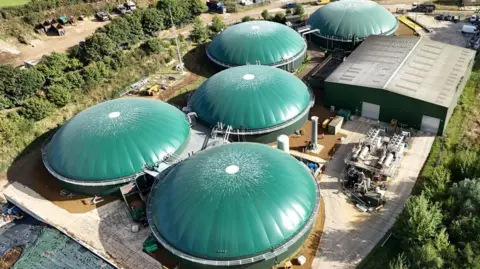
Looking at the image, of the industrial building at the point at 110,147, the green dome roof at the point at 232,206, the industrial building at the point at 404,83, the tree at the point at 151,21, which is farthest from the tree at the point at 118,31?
the green dome roof at the point at 232,206

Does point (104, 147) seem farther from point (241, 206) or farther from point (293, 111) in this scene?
point (293, 111)

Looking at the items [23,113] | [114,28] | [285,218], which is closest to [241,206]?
[285,218]

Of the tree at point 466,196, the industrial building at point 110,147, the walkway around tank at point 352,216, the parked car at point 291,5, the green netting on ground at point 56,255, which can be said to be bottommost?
the green netting on ground at point 56,255

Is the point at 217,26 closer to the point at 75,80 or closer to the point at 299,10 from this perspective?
the point at 299,10

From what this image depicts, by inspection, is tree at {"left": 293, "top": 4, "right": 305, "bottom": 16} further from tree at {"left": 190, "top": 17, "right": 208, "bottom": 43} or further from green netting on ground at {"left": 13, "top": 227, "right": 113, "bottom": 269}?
green netting on ground at {"left": 13, "top": 227, "right": 113, "bottom": 269}

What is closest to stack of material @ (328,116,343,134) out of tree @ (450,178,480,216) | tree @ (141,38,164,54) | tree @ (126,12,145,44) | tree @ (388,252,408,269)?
tree @ (450,178,480,216)

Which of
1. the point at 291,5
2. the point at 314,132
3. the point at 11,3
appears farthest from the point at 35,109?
the point at 291,5

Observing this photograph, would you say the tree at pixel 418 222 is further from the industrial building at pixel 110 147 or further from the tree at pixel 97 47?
the tree at pixel 97 47
